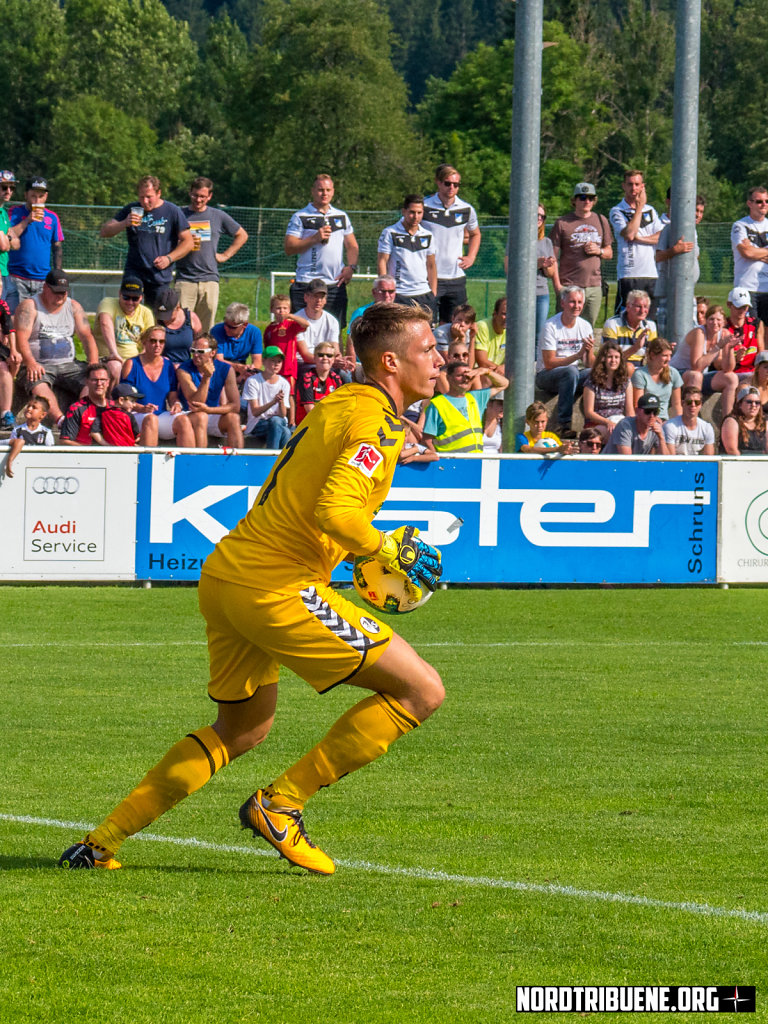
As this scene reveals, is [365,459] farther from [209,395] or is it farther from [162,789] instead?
[209,395]

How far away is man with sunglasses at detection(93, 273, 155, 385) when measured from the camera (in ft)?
56.1

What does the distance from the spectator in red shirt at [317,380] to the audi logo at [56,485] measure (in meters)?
3.02

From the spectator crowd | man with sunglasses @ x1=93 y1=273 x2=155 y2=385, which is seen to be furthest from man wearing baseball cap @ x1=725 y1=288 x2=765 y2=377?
man with sunglasses @ x1=93 y1=273 x2=155 y2=385

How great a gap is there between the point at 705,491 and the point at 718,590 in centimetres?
100

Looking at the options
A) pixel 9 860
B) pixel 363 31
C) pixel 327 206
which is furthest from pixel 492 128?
pixel 9 860

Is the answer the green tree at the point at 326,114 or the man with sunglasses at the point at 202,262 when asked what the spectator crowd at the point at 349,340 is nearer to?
the man with sunglasses at the point at 202,262

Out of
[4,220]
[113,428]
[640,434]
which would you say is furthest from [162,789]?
[4,220]

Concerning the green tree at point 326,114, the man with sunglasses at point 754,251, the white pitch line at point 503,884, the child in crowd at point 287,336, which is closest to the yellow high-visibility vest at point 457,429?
the child in crowd at point 287,336

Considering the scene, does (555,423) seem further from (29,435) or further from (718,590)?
(29,435)

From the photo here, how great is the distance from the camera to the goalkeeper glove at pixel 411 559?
17.3 ft

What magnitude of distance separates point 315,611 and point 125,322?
1250 centimetres

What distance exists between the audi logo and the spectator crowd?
750 millimetres

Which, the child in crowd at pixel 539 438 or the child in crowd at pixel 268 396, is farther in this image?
the child in crowd at pixel 268 396

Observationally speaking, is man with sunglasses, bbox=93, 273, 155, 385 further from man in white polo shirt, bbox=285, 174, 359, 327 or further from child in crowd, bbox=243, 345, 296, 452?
man in white polo shirt, bbox=285, 174, 359, 327
